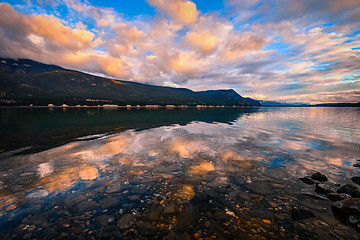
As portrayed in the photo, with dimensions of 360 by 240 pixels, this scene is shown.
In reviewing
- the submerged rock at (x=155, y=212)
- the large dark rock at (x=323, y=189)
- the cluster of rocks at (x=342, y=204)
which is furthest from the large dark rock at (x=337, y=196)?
the submerged rock at (x=155, y=212)

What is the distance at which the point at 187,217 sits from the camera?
7320mm

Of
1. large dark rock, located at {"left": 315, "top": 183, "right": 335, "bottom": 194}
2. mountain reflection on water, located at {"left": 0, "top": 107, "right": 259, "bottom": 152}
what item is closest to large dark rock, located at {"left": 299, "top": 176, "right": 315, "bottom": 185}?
large dark rock, located at {"left": 315, "top": 183, "right": 335, "bottom": 194}

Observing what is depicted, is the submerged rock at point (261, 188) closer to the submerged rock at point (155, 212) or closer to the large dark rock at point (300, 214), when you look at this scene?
the large dark rock at point (300, 214)

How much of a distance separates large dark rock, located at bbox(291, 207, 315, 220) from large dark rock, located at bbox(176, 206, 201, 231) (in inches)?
190

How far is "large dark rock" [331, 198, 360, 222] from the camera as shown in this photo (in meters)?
7.50

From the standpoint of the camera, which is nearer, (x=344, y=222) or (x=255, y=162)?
(x=344, y=222)

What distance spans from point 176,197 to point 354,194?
11.2 metres

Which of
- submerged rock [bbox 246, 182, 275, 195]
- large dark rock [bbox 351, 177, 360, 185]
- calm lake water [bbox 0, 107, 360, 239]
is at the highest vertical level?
calm lake water [bbox 0, 107, 360, 239]

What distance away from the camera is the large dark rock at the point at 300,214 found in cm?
738

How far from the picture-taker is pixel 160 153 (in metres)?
17.0

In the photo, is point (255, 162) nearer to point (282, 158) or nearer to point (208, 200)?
point (282, 158)

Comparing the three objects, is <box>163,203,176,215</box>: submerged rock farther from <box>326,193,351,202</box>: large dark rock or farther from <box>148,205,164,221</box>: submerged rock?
<box>326,193,351,202</box>: large dark rock

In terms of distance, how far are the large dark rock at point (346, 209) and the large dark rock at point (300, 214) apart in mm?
1374

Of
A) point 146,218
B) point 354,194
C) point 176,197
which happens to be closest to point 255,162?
point 354,194
